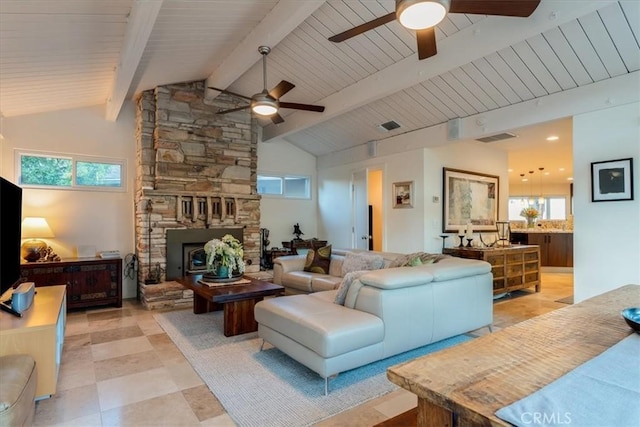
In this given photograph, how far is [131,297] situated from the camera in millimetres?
5707

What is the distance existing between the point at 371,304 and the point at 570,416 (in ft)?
7.01

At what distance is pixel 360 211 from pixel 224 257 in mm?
3481

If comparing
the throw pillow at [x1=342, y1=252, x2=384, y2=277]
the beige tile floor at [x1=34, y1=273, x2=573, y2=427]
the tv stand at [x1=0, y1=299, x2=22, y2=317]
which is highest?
the throw pillow at [x1=342, y1=252, x2=384, y2=277]

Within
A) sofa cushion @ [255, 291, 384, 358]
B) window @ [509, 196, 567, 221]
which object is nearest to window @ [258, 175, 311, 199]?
sofa cushion @ [255, 291, 384, 358]

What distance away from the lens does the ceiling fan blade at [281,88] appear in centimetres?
386

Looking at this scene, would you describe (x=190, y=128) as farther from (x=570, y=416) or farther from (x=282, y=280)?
(x=570, y=416)

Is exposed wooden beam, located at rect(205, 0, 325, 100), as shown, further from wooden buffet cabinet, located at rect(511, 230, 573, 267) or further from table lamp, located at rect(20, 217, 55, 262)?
wooden buffet cabinet, located at rect(511, 230, 573, 267)

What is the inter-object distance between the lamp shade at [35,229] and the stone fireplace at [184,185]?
1.16 metres

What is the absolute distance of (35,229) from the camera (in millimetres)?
4625

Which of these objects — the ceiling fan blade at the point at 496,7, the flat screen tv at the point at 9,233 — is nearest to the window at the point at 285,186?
the flat screen tv at the point at 9,233

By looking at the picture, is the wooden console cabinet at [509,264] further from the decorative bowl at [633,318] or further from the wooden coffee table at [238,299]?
the decorative bowl at [633,318]

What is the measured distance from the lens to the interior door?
6910 mm

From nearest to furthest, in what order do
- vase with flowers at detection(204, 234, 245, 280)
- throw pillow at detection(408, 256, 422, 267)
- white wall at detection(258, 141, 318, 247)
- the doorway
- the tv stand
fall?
the tv stand
throw pillow at detection(408, 256, 422, 267)
vase with flowers at detection(204, 234, 245, 280)
the doorway
white wall at detection(258, 141, 318, 247)

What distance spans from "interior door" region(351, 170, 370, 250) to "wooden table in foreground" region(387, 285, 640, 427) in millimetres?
5557
